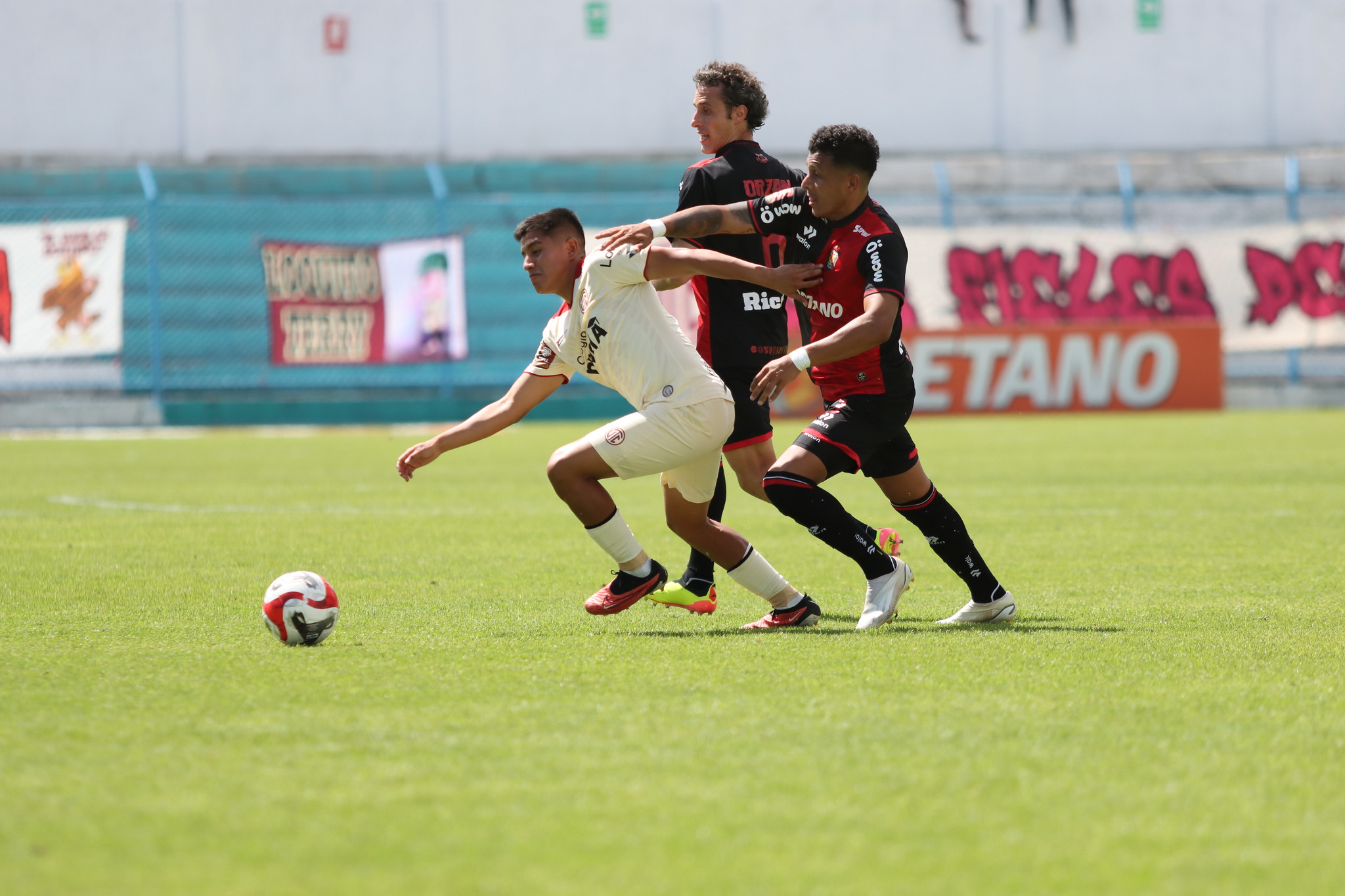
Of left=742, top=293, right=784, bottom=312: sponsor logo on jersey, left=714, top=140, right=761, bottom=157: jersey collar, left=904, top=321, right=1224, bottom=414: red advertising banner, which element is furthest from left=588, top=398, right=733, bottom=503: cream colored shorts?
left=904, top=321, right=1224, bottom=414: red advertising banner

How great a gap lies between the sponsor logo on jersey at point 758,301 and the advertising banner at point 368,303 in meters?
15.8

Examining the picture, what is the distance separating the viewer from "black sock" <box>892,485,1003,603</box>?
17.5ft

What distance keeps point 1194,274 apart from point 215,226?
1501 centimetres

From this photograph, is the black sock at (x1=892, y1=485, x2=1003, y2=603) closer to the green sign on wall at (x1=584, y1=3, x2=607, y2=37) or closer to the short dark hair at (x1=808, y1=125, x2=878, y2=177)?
the short dark hair at (x1=808, y1=125, x2=878, y2=177)

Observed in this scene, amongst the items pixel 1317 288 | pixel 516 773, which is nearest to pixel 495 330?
pixel 1317 288

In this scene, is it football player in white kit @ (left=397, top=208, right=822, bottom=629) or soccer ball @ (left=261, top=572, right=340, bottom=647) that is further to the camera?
football player in white kit @ (left=397, top=208, right=822, bottom=629)

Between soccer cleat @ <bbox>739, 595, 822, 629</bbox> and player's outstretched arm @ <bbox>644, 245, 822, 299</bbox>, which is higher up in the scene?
player's outstretched arm @ <bbox>644, 245, 822, 299</bbox>

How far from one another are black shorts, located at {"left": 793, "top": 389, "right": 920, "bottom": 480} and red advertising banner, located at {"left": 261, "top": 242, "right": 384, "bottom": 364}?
16.7m

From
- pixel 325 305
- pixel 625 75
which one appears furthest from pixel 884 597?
pixel 625 75

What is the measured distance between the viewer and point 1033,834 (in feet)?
9.09

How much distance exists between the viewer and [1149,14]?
28734mm

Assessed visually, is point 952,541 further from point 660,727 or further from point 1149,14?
point 1149,14

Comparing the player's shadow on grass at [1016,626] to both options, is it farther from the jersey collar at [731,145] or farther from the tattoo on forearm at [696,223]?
the jersey collar at [731,145]

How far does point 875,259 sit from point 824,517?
35.2 inches
